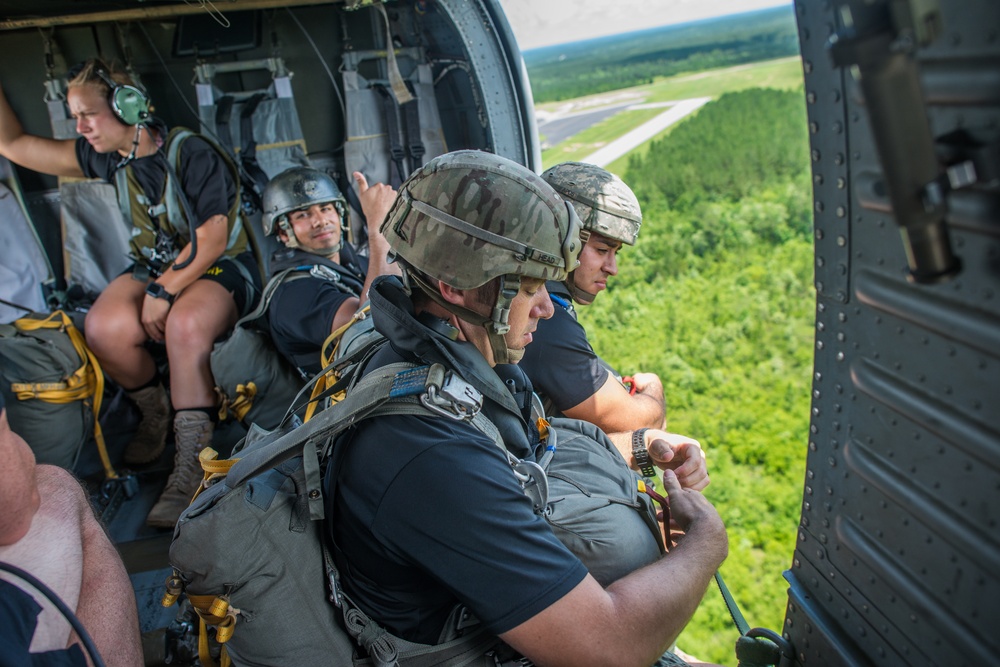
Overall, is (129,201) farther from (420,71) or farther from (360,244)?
(420,71)

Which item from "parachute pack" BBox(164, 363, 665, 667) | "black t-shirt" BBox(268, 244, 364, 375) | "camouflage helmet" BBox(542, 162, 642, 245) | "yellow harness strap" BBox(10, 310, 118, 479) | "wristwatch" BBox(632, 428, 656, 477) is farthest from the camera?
"yellow harness strap" BBox(10, 310, 118, 479)

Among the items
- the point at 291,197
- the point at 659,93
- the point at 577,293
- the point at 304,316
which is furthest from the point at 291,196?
the point at 659,93

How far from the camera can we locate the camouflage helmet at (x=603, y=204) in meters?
2.93

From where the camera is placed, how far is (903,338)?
1.45 m

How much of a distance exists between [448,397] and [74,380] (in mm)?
2868

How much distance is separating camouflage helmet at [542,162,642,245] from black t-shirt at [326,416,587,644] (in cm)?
150

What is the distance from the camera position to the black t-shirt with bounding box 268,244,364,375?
3322 mm

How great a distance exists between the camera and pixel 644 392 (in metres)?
3.24

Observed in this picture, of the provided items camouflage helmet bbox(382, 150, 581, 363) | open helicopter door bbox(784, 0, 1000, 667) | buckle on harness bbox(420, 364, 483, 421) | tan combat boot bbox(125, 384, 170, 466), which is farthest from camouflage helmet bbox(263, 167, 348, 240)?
open helicopter door bbox(784, 0, 1000, 667)

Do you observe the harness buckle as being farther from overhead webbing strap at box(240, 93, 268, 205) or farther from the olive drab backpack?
overhead webbing strap at box(240, 93, 268, 205)

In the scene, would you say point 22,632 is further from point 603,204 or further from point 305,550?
point 603,204

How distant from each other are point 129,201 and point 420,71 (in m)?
2.24

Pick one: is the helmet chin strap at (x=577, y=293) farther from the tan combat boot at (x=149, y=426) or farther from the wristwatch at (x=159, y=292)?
the tan combat boot at (x=149, y=426)

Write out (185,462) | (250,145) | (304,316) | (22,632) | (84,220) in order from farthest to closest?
(250,145)
(84,220)
(185,462)
(304,316)
(22,632)
